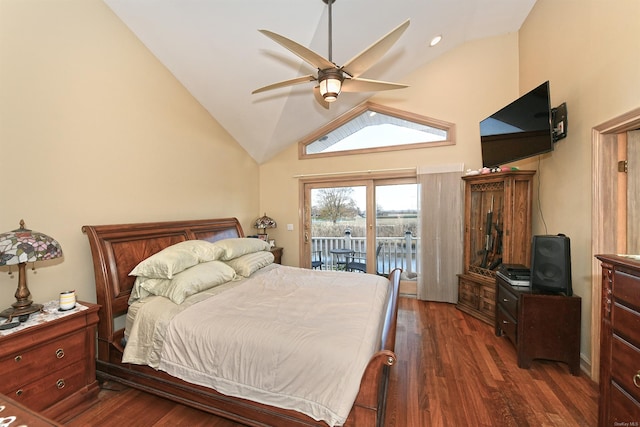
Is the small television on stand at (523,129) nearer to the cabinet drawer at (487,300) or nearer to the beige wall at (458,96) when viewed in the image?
the beige wall at (458,96)

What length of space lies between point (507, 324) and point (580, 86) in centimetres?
238

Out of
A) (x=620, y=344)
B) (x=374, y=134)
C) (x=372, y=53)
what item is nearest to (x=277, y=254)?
(x=374, y=134)

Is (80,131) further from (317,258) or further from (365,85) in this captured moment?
(317,258)

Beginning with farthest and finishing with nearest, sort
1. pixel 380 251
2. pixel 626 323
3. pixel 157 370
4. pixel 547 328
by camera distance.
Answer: pixel 380 251, pixel 547 328, pixel 157 370, pixel 626 323

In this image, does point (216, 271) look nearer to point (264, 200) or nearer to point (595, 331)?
point (264, 200)

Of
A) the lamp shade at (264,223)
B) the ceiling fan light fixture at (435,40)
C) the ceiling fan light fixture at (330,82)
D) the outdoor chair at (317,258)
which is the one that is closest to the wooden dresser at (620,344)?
the ceiling fan light fixture at (330,82)

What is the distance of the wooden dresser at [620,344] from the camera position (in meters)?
1.29

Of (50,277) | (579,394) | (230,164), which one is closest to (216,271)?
(50,277)

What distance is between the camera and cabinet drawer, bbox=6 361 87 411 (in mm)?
1601

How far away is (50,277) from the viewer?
2.08 m

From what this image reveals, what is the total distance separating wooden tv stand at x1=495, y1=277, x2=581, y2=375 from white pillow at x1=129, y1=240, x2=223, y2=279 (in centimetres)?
303

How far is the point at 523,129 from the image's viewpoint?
271 centimetres

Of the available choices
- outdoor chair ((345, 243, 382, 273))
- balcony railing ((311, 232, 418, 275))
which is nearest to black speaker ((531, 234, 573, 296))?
balcony railing ((311, 232, 418, 275))

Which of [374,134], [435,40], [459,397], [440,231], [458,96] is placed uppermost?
[435,40]
